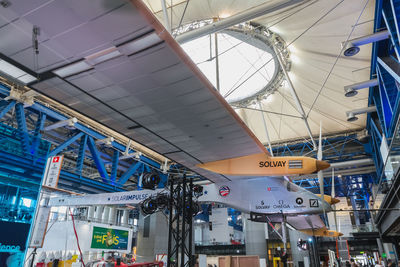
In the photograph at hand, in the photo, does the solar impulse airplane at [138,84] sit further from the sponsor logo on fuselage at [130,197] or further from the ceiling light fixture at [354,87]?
the ceiling light fixture at [354,87]

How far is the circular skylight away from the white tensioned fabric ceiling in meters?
1.48

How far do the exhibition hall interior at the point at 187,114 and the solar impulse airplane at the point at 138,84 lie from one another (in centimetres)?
4

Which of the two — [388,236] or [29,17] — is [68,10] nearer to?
[29,17]

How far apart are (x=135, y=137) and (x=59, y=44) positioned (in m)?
4.82

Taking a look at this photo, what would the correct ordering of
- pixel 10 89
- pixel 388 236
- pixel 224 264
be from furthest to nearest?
1. pixel 388 236
2. pixel 224 264
3. pixel 10 89

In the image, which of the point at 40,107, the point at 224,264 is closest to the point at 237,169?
the point at 224,264

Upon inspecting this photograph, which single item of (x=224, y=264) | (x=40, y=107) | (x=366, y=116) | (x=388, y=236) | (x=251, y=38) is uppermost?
(x=251, y=38)

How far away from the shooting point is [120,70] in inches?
241

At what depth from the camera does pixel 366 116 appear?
20875 mm

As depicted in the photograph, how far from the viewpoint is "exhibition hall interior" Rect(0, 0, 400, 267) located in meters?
4.90

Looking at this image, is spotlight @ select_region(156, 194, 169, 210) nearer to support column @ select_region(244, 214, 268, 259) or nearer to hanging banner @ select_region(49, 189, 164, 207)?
hanging banner @ select_region(49, 189, 164, 207)

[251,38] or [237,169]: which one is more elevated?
[251,38]

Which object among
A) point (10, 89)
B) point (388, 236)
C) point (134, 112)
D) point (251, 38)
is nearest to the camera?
point (134, 112)

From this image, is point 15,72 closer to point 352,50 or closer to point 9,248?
point 9,248
